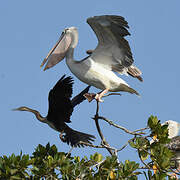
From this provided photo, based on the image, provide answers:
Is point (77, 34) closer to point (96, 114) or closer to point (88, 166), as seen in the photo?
point (96, 114)

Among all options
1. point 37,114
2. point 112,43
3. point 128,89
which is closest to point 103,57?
point 112,43

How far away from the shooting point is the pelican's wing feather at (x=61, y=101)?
6535 millimetres

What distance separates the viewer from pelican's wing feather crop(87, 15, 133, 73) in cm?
677

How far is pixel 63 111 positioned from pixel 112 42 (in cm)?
126

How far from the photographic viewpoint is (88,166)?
563 centimetres

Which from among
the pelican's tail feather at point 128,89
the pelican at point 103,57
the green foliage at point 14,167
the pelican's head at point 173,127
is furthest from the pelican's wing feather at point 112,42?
the pelican's head at point 173,127

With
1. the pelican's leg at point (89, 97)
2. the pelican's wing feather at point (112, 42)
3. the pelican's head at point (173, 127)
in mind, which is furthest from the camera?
the pelican's head at point (173, 127)

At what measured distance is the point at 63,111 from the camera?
662cm

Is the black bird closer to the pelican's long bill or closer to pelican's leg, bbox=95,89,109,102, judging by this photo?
pelican's leg, bbox=95,89,109,102

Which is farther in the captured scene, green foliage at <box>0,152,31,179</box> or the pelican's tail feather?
the pelican's tail feather

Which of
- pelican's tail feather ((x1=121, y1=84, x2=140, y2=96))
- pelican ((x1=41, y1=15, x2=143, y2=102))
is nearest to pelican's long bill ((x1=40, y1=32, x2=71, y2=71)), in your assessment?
pelican ((x1=41, y1=15, x2=143, y2=102))

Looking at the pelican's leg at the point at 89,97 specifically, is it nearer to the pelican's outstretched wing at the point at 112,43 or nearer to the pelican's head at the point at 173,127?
the pelican's outstretched wing at the point at 112,43

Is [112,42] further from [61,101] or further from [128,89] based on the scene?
[61,101]

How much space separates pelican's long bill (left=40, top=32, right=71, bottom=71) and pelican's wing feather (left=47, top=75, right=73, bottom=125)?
0.75 m
